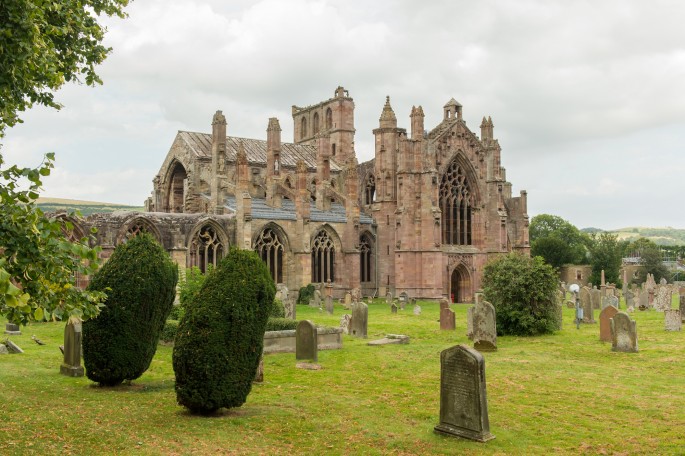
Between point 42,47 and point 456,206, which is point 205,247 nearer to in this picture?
point 456,206

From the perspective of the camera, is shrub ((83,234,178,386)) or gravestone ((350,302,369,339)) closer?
shrub ((83,234,178,386))

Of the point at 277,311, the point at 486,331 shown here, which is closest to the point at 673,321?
the point at 486,331

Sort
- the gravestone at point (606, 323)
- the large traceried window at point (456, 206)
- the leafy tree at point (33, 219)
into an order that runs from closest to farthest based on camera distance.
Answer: the leafy tree at point (33, 219) → the gravestone at point (606, 323) → the large traceried window at point (456, 206)

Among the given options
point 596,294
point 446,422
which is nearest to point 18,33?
point 446,422

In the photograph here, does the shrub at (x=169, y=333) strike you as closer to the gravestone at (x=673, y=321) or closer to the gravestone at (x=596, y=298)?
the gravestone at (x=673, y=321)

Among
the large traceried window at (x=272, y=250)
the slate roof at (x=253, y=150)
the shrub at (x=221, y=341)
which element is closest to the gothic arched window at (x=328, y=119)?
the slate roof at (x=253, y=150)

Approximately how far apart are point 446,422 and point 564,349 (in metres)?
10.2

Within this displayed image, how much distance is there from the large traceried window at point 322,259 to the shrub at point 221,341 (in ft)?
104

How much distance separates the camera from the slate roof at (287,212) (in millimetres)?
40625

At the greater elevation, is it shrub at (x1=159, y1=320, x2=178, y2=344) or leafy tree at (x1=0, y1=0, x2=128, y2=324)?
leafy tree at (x1=0, y1=0, x2=128, y2=324)

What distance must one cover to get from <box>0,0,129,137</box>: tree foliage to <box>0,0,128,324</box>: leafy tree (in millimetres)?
13

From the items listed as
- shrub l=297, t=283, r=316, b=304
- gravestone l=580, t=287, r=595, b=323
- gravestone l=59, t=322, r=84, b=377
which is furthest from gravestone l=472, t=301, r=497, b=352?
shrub l=297, t=283, r=316, b=304

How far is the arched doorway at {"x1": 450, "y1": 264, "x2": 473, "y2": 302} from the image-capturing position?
47031 mm

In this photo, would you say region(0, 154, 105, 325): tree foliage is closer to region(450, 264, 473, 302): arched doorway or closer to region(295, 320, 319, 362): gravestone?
region(295, 320, 319, 362): gravestone
